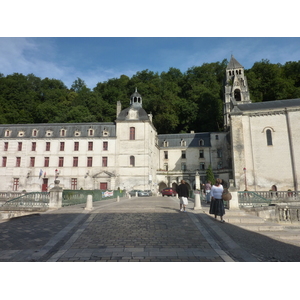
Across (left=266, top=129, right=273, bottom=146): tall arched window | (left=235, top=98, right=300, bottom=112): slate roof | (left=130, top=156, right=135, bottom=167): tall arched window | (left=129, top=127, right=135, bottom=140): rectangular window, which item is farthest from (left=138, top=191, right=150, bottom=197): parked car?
(left=266, top=129, right=273, bottom=146): tall arched window

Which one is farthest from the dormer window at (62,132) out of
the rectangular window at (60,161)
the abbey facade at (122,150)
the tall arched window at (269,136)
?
the tall arched window at (269,136)

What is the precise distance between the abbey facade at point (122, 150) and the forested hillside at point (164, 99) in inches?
527

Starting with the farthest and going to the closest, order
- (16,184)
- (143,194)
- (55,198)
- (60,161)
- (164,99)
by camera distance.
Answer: (164,99) → (60,161) → (16,184) → (143,194) → (55,198)

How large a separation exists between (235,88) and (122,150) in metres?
28.3

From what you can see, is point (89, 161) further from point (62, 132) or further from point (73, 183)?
point (62, 132)

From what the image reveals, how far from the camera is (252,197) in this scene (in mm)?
15977

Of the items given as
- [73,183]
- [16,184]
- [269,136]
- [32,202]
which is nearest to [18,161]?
[16,184]

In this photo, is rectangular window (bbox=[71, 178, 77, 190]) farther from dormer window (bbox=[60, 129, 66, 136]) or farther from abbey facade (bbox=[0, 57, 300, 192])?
dormer window (bbox=[60, 129, 66, 136])

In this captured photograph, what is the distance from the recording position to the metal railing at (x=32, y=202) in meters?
15.2

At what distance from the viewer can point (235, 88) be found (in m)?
48.7

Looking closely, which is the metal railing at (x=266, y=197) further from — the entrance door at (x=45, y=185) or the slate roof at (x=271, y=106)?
the entrance door at (x=45, y=185)

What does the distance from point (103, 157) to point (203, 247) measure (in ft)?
115

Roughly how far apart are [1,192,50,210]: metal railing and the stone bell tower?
132 feet

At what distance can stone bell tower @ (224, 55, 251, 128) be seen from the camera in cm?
4775
